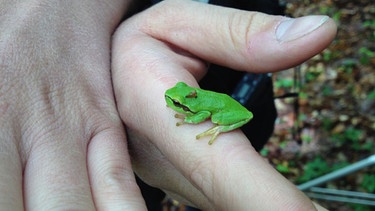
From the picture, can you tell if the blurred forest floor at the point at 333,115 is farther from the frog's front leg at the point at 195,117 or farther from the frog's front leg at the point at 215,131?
the frog's front leg at the point at 215,131

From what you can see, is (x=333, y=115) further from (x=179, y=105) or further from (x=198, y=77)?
(x=179, y=105)

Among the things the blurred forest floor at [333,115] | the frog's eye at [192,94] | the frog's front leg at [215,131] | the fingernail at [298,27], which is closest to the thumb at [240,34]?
the fingernail at [298,27]

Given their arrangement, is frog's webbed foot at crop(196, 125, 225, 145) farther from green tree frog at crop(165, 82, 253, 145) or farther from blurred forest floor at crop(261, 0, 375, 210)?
blurred forest floor at crop(261, 0, 375, 210)

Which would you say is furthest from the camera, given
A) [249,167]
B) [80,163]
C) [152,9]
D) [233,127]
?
[152,9]

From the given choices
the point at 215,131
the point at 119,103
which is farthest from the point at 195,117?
the point at 119,103

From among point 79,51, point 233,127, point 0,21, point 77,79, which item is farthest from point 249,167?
point 0,21

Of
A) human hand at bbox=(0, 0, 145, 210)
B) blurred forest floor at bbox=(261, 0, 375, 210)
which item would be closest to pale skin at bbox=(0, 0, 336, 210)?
human hand at bbox=(0, 0, 145, 210)

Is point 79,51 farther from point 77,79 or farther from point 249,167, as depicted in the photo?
point 249,167
